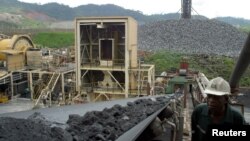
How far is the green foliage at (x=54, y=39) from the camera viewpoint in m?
47.8

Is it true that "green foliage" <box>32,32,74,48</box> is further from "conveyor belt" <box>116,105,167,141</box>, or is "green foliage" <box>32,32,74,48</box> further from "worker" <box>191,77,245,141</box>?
"worker" <box>191,77,245,141</box>

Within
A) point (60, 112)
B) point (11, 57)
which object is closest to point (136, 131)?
point (60, 112)

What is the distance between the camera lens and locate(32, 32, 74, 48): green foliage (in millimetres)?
47812

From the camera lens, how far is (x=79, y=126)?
3.72 meters

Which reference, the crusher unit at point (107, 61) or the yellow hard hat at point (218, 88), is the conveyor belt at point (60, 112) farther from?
the crusher unit at point (107, 61)

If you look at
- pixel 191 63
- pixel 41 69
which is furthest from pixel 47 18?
pixel 41 69

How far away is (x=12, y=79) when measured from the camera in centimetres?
2011

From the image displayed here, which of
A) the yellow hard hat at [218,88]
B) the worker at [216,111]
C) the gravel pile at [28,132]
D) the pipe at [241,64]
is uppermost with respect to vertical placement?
the pipe at [241,64]

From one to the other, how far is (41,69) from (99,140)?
17.9m

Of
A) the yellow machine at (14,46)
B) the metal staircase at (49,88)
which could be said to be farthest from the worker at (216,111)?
the yellow machine at (14,46)

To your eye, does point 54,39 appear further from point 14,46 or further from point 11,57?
point 11,57

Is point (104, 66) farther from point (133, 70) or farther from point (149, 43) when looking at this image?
point (149, 43)

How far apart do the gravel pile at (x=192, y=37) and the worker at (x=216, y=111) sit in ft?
109

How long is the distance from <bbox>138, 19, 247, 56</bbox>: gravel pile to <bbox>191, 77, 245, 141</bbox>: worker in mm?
33366
